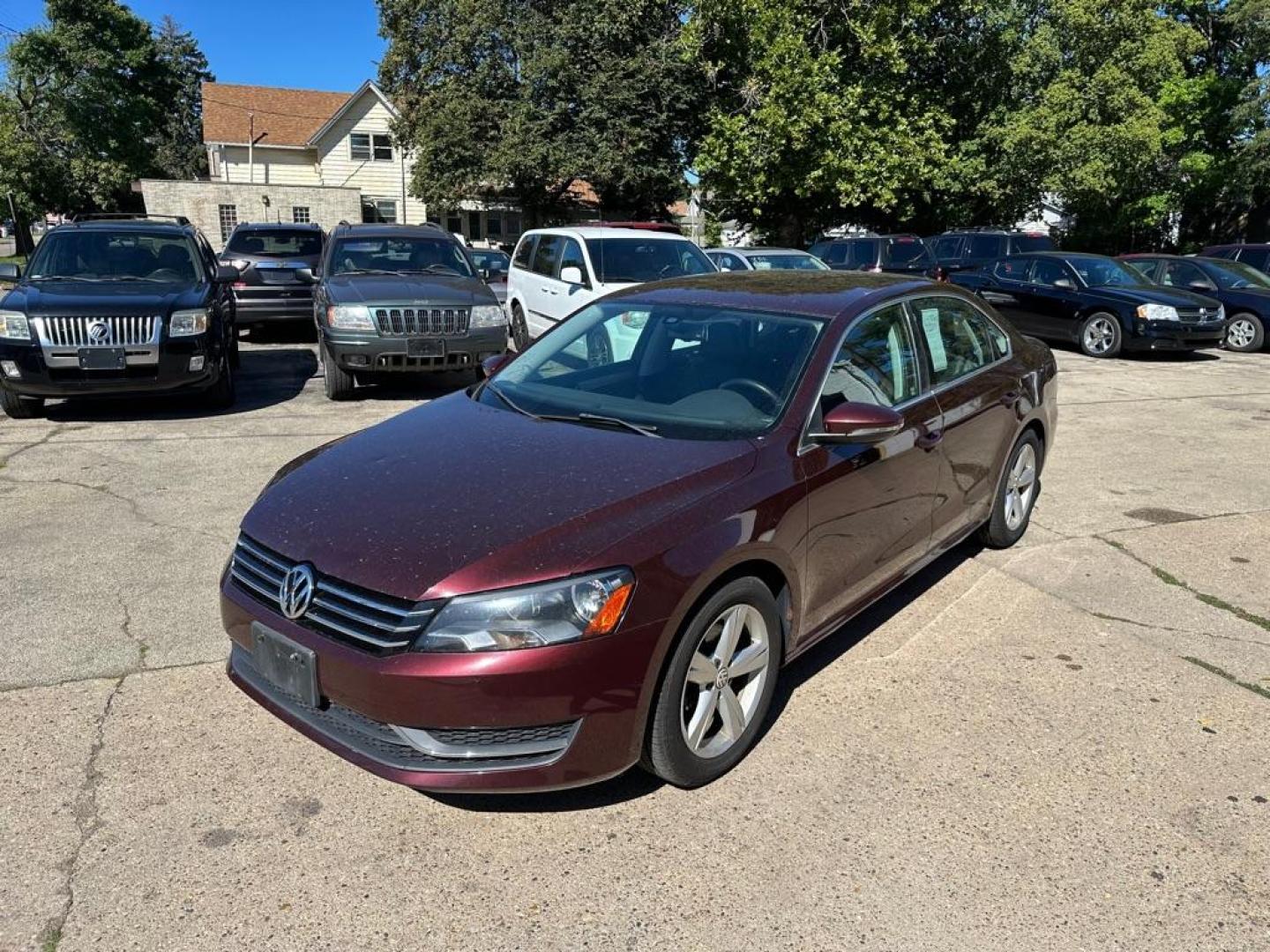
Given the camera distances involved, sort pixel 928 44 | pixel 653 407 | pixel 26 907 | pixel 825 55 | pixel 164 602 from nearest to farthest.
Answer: pixel 26 907
pixel 653 407
pixel 164 602
pixel 825 55
pixel 928 44

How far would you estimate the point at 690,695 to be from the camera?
116 inches

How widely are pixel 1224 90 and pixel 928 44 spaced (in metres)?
7.93

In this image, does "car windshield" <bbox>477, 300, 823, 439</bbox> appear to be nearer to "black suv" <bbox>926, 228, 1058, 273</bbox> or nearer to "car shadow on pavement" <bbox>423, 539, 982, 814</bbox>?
"car shadow on pavement" <bbox>423, 539, 982, 814</bbox>

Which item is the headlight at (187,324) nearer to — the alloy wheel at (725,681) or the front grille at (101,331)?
the front grille at (101,331)

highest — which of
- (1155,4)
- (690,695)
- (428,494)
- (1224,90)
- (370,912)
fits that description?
(1155,4)

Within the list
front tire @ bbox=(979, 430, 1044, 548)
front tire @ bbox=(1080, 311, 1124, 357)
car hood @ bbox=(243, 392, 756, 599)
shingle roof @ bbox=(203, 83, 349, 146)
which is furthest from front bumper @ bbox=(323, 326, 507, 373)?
shingle roof @ bbox=(203, 83, 349, 146)

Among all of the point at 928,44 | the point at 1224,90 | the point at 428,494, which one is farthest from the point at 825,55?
the point at 428,494

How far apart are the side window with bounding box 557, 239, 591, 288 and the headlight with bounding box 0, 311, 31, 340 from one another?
5354 millimetres

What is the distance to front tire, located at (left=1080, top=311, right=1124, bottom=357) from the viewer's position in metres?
13.7

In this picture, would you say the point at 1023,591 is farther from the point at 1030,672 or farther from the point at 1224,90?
the point at 1224,90

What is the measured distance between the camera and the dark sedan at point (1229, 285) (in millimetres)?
14852

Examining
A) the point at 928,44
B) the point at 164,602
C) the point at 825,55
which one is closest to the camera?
the point at 164,602

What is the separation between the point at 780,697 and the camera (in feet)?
11.9

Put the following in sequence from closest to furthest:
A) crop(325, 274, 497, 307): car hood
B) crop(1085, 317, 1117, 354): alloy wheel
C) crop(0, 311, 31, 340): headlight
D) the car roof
Answer: the car roof, crop(0, 311, 31, 340): headlight, crop(325, 274, 497, 307): car hood, crop(1085, 317, 1117, 354): alloy wheel
